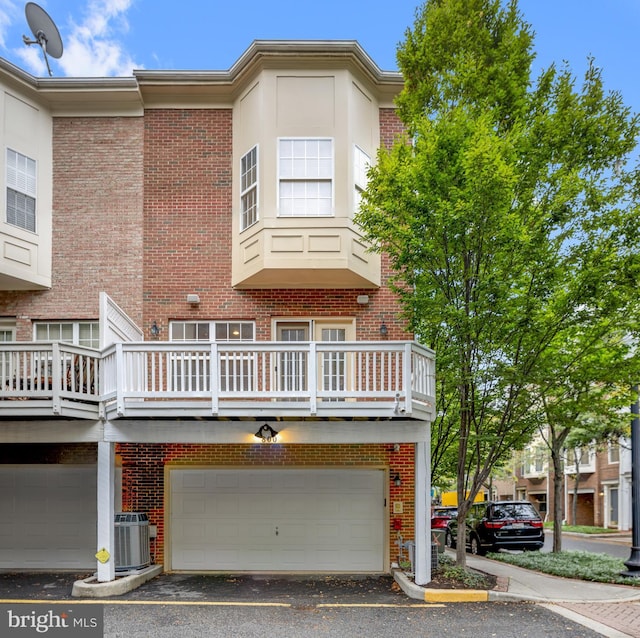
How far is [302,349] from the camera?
9453 mm

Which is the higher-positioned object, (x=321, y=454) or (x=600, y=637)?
(x=321, y=454)

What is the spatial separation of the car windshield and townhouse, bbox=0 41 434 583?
6622 millimetres

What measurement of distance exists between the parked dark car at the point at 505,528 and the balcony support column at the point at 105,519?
10.1 metres

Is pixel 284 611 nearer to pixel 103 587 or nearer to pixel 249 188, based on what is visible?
pixel 103 587

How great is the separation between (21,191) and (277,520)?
795 cm

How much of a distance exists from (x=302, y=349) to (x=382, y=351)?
122 cm

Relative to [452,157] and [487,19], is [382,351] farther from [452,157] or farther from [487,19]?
[487,19]

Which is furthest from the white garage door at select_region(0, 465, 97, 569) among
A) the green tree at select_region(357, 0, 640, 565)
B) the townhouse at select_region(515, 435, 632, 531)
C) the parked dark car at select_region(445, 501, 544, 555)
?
the townhouse at select_region(515, 435, 632, 531)

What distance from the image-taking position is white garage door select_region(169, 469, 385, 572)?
11.8 meters

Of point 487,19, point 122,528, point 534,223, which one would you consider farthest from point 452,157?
point 122,528

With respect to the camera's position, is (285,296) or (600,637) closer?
(600,637)

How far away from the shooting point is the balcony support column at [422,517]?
31.9 ft

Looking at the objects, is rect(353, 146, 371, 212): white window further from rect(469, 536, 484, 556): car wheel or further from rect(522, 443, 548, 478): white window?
rect(522, 443, 548, 478): white window

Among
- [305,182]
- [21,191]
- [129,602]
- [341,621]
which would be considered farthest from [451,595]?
[21,191]
